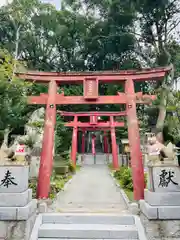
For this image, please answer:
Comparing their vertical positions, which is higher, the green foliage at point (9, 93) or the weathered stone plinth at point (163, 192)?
the green foliage at point (9, 93)

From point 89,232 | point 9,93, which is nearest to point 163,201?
point 89,232

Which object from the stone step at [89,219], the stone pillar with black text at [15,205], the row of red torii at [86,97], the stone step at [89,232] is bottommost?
the stone step at [89,232]

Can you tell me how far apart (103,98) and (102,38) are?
852 inches

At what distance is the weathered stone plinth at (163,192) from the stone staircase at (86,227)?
587 millimetres

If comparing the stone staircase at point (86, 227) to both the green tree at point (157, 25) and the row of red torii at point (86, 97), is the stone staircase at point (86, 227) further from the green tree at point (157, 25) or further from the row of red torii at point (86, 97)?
the green tree at point (157, 25)

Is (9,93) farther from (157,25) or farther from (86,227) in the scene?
(157,25)

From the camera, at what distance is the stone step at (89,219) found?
17.4 feet

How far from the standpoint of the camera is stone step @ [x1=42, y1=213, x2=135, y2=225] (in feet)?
17.4

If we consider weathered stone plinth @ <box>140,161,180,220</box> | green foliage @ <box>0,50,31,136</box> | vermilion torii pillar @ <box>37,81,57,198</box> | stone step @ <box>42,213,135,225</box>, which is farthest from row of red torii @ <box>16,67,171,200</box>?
weathered stone plinth @ <box>140,161,180,220</box>


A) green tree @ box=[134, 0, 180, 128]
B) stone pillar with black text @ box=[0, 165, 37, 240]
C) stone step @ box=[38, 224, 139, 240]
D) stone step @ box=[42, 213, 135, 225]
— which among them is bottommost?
stone step @ box=[38, 224, 139, 240]

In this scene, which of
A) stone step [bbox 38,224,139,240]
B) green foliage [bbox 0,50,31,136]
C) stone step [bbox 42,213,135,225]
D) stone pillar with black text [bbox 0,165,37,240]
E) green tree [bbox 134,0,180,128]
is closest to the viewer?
stone pillar with black text [bbox 0,165,37,240]

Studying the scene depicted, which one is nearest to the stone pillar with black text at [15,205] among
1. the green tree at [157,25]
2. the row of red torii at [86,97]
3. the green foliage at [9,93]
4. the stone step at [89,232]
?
the stone step at [89,232]

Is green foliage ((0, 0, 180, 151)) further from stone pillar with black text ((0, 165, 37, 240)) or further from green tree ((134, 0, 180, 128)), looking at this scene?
stone pillar with black text ((0, 165, 37, 240))

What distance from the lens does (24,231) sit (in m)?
4.61
